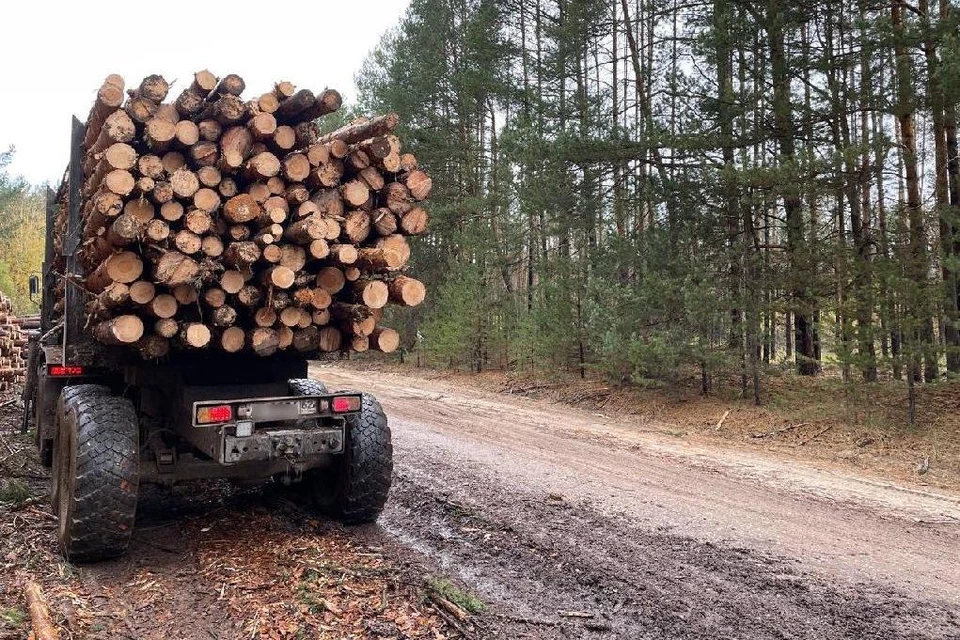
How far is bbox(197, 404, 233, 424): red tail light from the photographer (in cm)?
446

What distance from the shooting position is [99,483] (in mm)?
4520

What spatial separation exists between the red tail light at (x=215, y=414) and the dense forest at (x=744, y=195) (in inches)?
370

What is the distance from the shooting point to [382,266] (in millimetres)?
5023

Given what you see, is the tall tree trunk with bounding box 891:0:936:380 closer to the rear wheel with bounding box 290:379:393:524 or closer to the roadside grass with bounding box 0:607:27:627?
the rear wheel with bounding box 290:379:393:524

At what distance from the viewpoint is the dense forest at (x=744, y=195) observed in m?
10.4

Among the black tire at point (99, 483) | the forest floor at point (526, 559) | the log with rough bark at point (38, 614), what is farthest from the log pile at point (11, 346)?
the log with rough bark at point (38, 614)

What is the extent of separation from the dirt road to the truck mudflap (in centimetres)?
104

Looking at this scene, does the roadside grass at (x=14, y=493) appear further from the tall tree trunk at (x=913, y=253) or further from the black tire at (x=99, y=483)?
the tall tree trunk at (x=913, y=253)

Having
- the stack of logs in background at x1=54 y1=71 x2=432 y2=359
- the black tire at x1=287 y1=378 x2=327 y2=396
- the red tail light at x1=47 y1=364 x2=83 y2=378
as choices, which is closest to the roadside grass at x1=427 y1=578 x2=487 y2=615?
the stack of logs in background at x1=54 y1=71 x2=432 y2=359

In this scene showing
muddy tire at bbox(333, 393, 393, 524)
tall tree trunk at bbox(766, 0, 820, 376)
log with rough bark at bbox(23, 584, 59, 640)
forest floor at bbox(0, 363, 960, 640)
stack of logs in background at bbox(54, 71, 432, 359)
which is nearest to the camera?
log with rough bark at bbox(23, 584, 59, 640)

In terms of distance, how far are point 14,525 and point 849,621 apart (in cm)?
609

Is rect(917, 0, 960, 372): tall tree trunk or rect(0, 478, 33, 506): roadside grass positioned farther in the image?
rect(917, 0, 960, 372): tall tree trunk

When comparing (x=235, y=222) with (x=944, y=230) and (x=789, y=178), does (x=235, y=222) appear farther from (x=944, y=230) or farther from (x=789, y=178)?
(x=944, y=230)

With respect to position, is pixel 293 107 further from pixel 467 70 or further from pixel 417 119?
pixel 417 119
